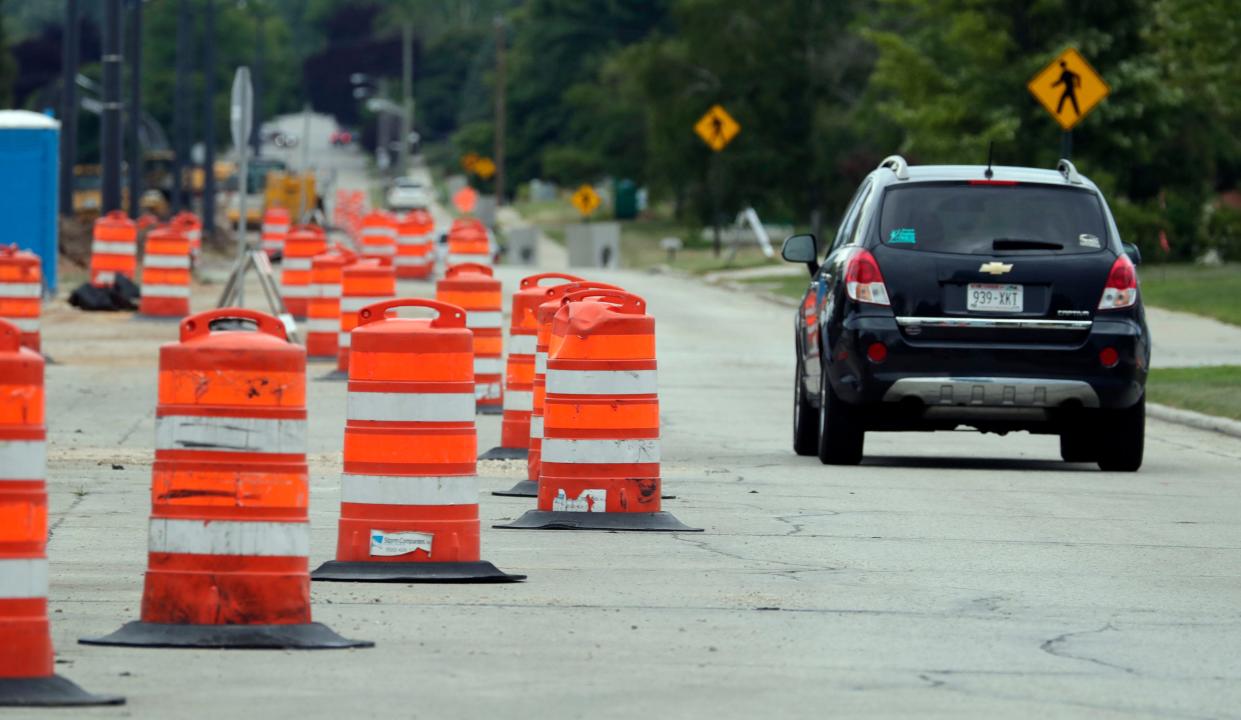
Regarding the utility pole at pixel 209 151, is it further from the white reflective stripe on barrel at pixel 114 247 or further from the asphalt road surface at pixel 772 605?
the asphalt road surface at pixel 772 605

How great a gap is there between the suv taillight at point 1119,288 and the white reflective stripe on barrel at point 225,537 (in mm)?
7578

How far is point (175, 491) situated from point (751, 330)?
81.5 ft

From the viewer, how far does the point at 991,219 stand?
1457 centimetres

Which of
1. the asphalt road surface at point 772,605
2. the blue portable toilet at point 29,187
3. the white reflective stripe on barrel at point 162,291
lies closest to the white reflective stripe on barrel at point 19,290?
the asphalt road surface at point 772,605

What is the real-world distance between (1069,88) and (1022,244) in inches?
524

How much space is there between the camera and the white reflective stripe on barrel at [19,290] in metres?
22.2

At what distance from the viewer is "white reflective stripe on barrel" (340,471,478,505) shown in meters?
9.55

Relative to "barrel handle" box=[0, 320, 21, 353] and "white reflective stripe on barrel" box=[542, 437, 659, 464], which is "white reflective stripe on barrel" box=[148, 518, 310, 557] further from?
"white reflective stripe on barrel" box=[542, 437, 659, 464]

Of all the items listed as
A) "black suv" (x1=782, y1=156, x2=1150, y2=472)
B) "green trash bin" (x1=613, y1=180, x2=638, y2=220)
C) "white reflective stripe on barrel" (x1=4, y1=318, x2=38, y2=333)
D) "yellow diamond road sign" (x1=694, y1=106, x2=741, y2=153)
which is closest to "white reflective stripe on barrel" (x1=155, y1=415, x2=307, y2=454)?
"black suv" (x1=782, y1=156, x2=1150, y2=472)

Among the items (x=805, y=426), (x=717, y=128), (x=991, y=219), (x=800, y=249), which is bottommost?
(x=805, y=426)

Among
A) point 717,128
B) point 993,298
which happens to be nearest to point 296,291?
point 993,298

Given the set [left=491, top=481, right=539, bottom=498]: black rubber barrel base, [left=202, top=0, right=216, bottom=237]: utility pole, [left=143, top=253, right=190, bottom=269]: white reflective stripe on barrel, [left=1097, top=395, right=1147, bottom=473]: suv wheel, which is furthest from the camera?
[left=202, top=0, right=216, bottom=237]: utility pole

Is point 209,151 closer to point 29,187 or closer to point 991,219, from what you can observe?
point 29,187

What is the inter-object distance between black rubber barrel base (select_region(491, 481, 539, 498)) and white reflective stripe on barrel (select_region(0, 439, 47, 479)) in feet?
20.1
